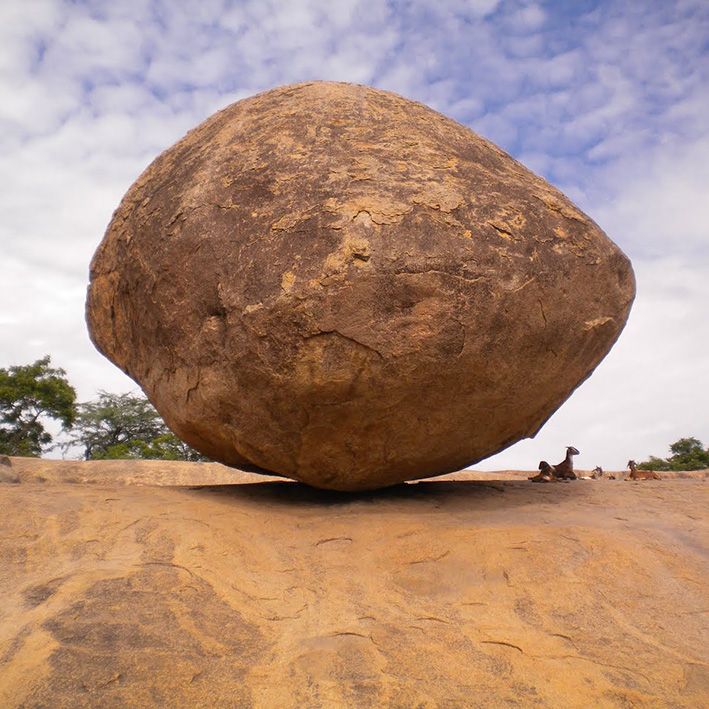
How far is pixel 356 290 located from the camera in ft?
12.0

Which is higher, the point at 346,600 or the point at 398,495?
the point at 398,495

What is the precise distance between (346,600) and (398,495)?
164 centimetres

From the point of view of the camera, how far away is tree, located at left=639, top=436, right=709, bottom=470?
1569 cm

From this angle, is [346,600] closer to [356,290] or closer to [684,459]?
[356,290]

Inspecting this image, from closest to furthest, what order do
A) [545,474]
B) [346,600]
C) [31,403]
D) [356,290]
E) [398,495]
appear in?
[346,600] → [356,290] → [398,495] → [545,474] → [31,403]

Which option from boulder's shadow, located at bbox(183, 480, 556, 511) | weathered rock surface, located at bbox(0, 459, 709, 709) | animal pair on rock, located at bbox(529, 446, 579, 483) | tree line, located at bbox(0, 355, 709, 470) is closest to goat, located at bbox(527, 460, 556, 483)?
animal pair on rock, located at bbox(529, 446, 579, 483)

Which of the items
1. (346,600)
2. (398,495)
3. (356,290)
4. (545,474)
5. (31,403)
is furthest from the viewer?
(31,403)

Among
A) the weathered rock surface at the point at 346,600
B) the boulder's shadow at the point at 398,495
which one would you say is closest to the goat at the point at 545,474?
the boulder's shadow at the point at 398,495

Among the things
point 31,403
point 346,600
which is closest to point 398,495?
point 346,600

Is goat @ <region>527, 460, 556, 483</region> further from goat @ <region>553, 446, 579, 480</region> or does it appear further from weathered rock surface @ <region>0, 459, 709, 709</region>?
weathered rock surface @ <region>0, 459, 709, 709</region>

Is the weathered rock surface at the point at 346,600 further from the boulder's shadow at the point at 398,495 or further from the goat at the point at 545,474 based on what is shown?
the goat at the point at 545,474

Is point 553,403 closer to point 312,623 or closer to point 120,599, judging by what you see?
point 312,623

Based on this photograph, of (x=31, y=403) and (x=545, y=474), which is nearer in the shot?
(x=545, y=474)

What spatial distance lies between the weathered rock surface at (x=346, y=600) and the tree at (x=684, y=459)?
479 inches
